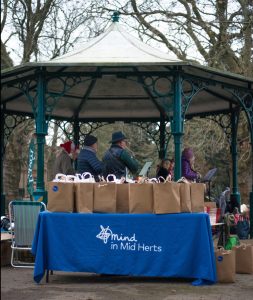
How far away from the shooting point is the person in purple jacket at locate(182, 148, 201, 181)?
10.5m

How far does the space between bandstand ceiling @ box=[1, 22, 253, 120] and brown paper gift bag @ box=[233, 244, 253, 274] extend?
278 cm

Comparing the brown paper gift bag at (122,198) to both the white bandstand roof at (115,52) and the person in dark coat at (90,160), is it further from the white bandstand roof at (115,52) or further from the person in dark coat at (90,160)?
the white bandstand roof at (115,52)

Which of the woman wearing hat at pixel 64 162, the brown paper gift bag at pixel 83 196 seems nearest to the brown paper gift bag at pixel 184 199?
the brown paper gift bag at pixel 83 196

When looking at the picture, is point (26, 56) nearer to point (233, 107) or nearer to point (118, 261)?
point (233, 107)

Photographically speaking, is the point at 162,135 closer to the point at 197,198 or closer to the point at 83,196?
the point at 197,198

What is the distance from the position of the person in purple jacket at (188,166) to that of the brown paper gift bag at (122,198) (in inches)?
95.6

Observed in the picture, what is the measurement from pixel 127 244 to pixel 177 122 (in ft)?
8.80

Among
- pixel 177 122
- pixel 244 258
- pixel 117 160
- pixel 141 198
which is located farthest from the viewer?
pixel 177 122

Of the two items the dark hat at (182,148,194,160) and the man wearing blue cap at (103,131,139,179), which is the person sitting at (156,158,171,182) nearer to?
the dark hat at (182,148,194,160)

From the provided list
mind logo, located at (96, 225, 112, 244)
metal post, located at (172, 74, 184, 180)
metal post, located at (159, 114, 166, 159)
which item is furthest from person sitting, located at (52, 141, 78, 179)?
metal post, located at (159, 114, 166, 159)

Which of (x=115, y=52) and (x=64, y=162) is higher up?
(x=115, y=52)

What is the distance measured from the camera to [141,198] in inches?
320

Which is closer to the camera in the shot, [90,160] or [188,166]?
[90,160]

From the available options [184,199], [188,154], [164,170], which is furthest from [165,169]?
[184,199]
